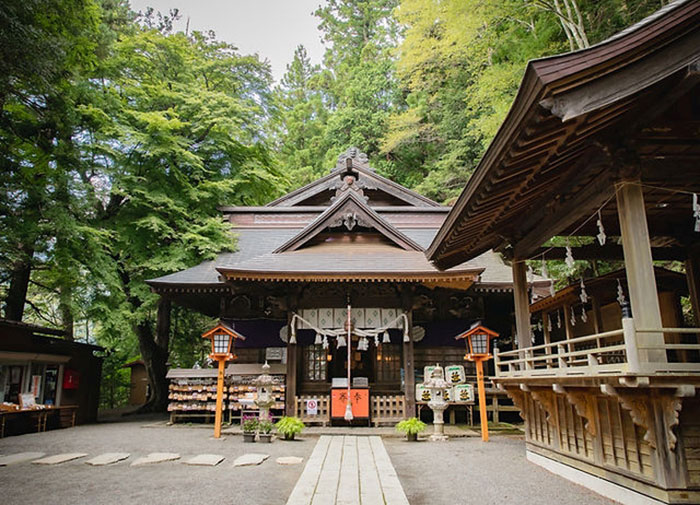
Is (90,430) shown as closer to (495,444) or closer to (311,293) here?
(311,293)

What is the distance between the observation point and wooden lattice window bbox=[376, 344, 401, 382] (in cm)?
1345

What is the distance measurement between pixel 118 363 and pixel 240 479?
19669 millimetres

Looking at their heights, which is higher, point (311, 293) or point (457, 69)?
point (457, 69)

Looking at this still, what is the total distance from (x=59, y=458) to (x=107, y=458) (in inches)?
31.5

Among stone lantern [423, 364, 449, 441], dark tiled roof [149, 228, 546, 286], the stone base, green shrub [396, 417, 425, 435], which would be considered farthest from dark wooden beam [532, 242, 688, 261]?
green shrub [396, 417, 425, 435]

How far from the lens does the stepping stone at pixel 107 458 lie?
24.7 feet

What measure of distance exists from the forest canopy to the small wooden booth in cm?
116

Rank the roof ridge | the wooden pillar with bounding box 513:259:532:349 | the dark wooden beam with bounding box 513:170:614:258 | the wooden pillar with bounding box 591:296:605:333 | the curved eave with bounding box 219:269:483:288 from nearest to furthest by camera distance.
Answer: the dark wooden beam with bounding box 513:170:614:258 < the wooden pillar with bounding box 513:259:532:349 < the wooden pillar with bounding box 591:296:605:333 < the curved eave with bounding box 219:269:483:288 < the roof ridge

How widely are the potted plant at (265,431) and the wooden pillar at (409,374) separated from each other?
385 cm

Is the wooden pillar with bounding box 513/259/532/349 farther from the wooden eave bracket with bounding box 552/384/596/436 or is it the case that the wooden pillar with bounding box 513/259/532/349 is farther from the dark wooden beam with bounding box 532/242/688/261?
the wooden eave bracket with bounding box 552/384/596/436

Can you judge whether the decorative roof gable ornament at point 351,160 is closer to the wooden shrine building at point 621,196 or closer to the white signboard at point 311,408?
the white signboard at point 311,408

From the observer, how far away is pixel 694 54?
3.91m

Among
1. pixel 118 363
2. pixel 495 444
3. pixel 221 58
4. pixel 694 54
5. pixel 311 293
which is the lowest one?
pixel 495 444

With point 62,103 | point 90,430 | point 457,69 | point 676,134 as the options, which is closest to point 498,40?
point 457,69
